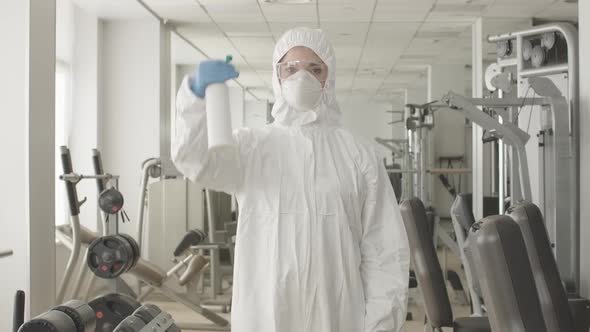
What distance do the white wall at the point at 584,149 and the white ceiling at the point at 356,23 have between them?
9.03 ft

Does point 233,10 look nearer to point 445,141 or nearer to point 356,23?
point 356,23

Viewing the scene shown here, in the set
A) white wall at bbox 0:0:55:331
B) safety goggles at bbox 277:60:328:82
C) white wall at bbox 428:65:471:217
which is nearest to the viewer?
safety goggles at bbox 277:60:328:82

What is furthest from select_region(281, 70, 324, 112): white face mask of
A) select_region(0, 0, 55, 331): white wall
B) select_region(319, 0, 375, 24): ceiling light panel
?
select_region(319, 0, 375, 24): ceiling light panel

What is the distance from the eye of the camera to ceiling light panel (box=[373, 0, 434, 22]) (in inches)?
228

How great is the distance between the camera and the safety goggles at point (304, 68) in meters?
1.79

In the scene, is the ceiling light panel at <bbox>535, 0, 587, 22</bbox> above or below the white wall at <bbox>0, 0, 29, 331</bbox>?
→ above

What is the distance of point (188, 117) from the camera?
1486 millimetres

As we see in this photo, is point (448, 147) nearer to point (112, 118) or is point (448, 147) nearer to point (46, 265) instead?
point (112, 118)

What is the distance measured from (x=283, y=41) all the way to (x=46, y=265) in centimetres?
184

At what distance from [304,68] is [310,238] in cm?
48

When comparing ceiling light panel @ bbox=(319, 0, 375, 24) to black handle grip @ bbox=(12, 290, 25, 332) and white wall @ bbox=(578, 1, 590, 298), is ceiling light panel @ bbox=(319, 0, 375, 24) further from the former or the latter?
black handle grip @ bbox=(12, 290, 25, 332)

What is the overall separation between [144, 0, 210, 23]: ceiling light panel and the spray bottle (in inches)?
183

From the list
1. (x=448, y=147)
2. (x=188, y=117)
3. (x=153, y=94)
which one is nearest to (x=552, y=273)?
(x=188, y=117)

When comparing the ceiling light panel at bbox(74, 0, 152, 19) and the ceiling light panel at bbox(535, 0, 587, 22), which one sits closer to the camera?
the ceiling light panel at bbox(74, 0, 152, 19)
